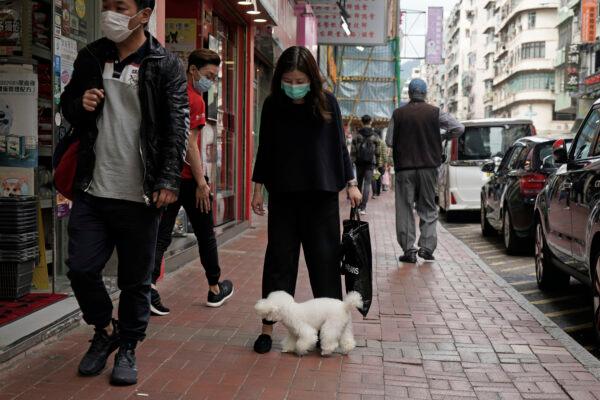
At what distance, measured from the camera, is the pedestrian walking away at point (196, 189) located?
17.9 ft

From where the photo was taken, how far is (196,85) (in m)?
5.68

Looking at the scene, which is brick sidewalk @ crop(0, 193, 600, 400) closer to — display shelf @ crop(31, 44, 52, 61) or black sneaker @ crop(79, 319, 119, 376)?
black sneaker @ crop(79, 319, 119, 376)

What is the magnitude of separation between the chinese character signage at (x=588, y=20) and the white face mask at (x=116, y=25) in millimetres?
46632

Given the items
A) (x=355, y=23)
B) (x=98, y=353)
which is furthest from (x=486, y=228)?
(x=98, y=353)

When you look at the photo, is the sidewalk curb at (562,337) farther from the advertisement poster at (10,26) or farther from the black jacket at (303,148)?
the advertisement poster at (10,26)

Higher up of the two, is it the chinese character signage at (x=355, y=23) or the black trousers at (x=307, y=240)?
the chinese character signage at (x=355, y=23)

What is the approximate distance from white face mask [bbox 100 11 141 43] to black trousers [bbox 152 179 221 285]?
1928 mm

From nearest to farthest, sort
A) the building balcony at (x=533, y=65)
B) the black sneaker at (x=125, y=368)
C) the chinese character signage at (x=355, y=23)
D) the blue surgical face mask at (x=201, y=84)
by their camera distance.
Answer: the black sneaker at (x=125, y=368), the blue surgical face mask at (x=201, y=84), the chinese character signage at (x=355, y=23), the building balcony at (x=533, y=65)

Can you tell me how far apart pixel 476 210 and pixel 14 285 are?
11.5 m

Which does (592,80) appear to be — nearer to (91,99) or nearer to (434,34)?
(434,34)

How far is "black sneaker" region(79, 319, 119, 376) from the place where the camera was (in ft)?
13.5

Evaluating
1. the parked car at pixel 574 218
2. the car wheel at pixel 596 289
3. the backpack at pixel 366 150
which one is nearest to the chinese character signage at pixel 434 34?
the backpack at pixel 366 150

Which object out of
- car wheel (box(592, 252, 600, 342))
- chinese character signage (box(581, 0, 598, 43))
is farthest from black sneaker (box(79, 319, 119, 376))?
A: chinese character signage (box(581, 0, 598, 43))

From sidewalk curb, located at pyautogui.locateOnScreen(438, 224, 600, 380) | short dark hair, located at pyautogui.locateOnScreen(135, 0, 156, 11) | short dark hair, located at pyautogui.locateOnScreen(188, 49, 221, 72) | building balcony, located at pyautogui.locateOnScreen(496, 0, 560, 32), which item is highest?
building balcony, located at pyautogui.locateOnScreen(496, 0, 560, 32)
